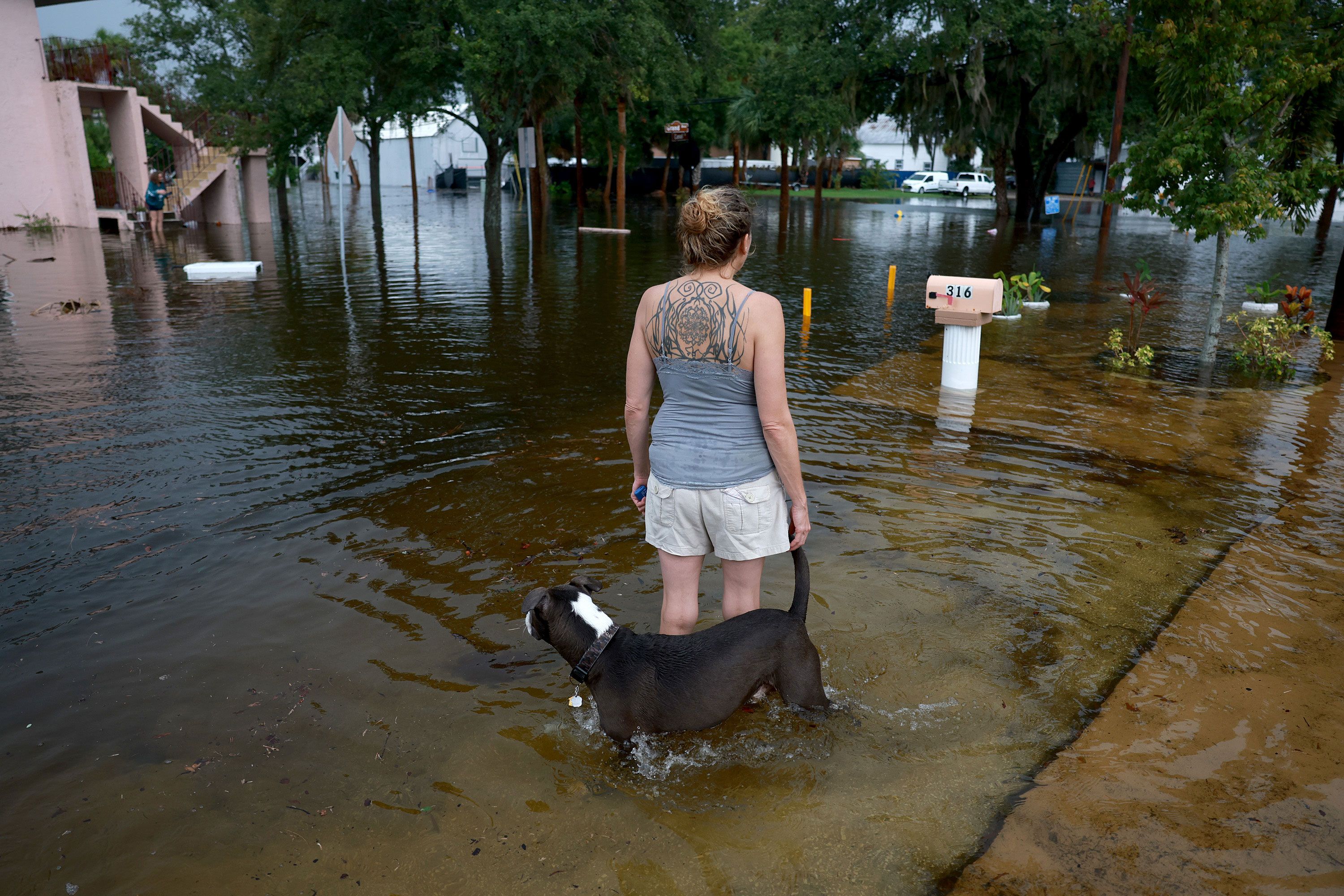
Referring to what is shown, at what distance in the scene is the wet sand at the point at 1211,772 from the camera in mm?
2857

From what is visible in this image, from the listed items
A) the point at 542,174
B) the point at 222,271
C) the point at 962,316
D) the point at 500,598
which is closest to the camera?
the point at 500,598

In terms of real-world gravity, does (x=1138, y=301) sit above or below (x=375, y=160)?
below

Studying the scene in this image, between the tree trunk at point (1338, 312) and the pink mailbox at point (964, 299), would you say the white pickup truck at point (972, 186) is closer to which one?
the tree trunk at point (1338, 312)

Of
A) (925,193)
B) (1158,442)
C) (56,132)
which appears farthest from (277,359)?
(925,193)

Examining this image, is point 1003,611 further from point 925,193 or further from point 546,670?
point 925,193

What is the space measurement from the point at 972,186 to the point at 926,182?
5.11 metres

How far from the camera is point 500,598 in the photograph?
4.79 meters

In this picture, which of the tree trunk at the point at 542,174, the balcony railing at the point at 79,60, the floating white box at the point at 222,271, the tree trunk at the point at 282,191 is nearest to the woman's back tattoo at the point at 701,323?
the floating white box at the point at 222,271

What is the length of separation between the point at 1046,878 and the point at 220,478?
19.1ft

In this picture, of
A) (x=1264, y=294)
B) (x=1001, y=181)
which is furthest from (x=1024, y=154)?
(x=1264, y=294)

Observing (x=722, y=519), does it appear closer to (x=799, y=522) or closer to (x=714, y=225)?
(x=799, y=522)

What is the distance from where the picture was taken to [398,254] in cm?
2067

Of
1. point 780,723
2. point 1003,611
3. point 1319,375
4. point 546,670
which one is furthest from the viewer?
point 1319,375

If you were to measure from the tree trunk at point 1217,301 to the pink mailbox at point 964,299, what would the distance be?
116 inches
